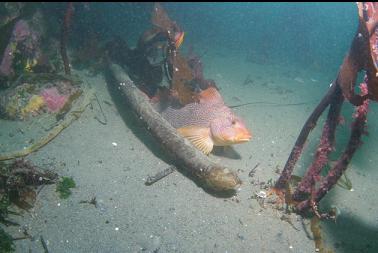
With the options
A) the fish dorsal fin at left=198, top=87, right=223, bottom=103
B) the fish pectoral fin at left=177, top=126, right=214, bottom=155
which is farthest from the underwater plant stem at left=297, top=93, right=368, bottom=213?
the fish dorsal fin at left=198, top=87, right=223, bottom=103

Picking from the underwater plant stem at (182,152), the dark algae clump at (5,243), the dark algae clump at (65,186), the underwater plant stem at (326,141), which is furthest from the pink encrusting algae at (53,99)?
the underwater plant stem at (326,141)

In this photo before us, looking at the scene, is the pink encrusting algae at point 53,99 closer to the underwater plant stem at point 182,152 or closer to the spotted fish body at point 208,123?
the underwater plant stem at point 182,152

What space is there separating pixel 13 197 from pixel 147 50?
4468 mm

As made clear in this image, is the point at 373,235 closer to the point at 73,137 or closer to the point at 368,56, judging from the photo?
the point at 368,56

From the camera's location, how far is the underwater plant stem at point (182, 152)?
12.7 ft

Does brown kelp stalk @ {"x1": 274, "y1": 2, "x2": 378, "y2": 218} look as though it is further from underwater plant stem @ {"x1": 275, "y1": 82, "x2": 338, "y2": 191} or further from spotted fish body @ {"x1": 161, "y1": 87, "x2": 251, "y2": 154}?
spotted fish body @ {"x1": 161, "y1": 87, "x2": 251, "y2": 154}

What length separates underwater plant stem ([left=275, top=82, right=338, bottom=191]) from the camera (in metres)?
3.28

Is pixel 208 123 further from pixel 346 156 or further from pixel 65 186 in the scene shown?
pixel 65 186

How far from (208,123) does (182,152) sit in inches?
34.4

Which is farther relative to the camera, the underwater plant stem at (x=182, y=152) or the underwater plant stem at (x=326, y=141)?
the underwater plant stem at (x=182, y=152)

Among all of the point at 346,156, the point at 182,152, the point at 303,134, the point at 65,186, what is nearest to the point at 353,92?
the point at 346,156

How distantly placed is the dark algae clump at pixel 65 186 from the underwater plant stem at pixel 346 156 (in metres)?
3.09

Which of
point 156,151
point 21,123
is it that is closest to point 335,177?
point 156,151

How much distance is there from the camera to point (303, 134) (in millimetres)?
3633
